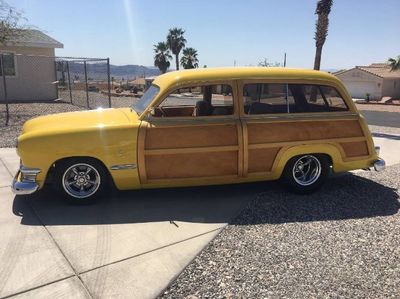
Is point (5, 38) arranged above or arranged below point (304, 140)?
above

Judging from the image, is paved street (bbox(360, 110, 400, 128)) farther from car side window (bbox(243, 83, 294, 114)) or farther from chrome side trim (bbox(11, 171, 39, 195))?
chrome side trim (bbox(11, 171, 39, 195))

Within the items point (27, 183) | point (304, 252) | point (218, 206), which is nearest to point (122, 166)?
point (27, 183)

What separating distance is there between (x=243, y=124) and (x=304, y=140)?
0.90 metres

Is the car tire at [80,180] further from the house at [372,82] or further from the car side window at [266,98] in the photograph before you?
the house at [372,82]

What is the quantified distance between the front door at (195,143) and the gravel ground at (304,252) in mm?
735

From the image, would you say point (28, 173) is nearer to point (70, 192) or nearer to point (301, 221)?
point (70, 192)

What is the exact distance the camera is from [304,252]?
3775mm

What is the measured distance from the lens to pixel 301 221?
4.50m

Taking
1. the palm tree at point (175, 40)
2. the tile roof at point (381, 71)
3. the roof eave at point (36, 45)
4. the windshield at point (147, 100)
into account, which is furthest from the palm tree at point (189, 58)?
the windshield at point (147, 100)

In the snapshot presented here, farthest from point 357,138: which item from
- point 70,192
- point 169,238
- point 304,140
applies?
point 70,192

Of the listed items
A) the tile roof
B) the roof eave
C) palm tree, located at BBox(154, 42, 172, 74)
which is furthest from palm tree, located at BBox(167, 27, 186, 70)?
the roof eave

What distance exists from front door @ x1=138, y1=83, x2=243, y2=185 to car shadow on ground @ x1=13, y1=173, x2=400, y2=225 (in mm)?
364

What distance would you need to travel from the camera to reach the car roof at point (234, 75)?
4.92 m

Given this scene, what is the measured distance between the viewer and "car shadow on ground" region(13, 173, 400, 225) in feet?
14.8
